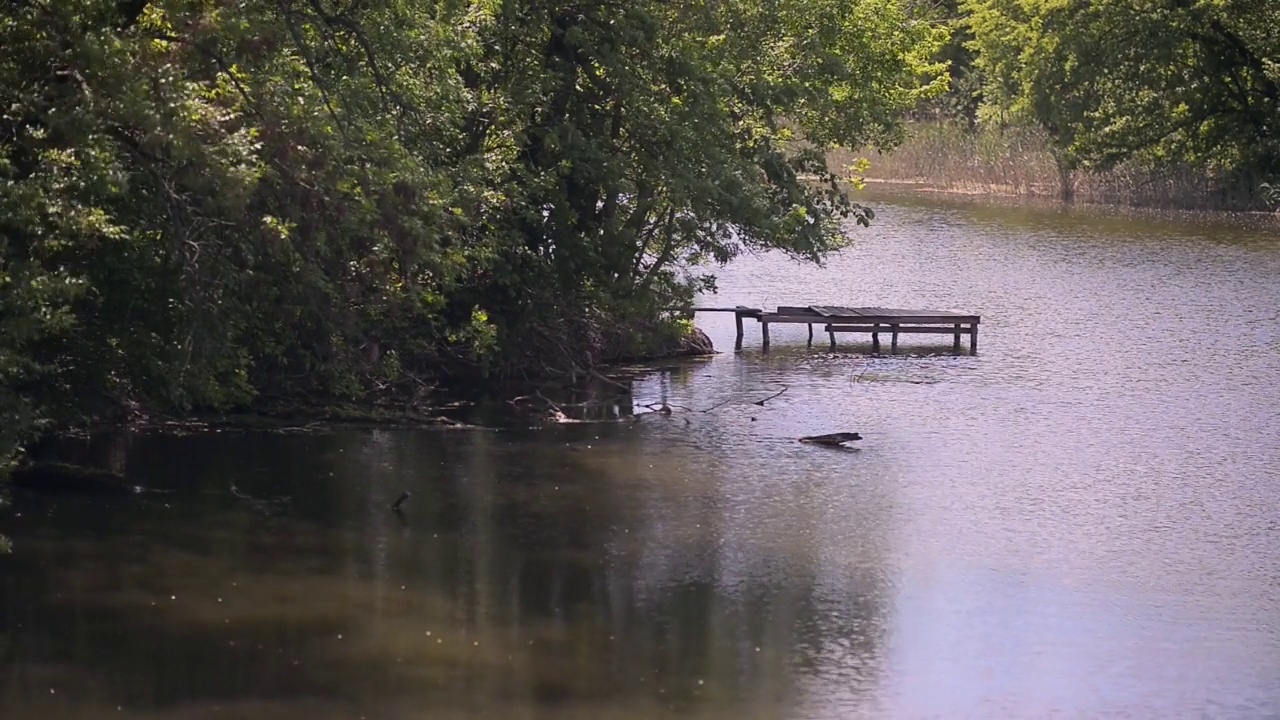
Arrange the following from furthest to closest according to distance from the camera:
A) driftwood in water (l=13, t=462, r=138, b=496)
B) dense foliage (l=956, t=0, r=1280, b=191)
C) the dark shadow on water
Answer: dense foliage (l=956, t=0, r=1280, b=191) < driftwood in water (l=13, t=462, r=138, b=496) < the dark shadow on water

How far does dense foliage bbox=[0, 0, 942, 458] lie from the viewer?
10891 mm

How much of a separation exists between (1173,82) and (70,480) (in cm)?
2993

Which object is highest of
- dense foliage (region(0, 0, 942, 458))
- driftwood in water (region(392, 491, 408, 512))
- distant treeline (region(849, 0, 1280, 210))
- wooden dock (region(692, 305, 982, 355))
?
distant treeline (region(849, 0, 1280, 210))

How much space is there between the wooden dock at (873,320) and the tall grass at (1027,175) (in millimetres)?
18334

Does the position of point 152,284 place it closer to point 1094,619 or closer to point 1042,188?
point 1094,619

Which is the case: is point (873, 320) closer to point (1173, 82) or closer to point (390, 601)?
point (390, 601)

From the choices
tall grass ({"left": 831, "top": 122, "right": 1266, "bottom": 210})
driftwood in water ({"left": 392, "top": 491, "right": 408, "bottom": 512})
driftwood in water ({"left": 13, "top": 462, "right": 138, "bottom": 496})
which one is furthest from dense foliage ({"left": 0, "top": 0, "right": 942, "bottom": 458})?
tall grass ({"left": 831, "top": 122, "right": 1266, "bottom": 210})

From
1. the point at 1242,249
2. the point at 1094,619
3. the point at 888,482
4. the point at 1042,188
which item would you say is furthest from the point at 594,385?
the point at 1042,188

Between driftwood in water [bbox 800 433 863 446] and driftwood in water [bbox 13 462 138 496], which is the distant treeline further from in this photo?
driftwood in water [bbox 13 462 138 496]

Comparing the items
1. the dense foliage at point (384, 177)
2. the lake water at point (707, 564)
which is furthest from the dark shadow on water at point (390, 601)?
the dense foliage at point (384, 177)

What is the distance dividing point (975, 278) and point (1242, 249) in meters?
6.89

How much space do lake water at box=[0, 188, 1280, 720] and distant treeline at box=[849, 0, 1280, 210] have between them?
17757 millimetres

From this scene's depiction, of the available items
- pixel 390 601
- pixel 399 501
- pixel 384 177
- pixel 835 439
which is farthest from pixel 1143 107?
pixel 390 601

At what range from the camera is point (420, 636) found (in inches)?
432
